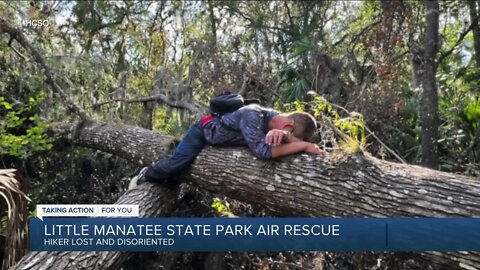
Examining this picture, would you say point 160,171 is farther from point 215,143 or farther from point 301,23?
Result: point 301,23

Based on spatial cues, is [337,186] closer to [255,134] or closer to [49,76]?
[255,134]

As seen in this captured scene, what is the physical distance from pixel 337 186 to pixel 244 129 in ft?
2.58

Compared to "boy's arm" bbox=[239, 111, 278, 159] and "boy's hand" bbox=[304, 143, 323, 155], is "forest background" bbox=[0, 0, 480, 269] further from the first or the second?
"boy's arm" bbox=[239, 111, 278, 159]

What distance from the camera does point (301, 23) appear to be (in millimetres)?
10375

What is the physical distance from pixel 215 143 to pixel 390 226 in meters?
1.52

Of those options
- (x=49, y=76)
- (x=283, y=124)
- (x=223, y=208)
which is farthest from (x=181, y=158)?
(x=49, y=76)

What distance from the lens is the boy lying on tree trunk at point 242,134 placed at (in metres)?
3.14

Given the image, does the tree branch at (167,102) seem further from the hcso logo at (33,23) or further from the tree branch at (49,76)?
the hcso logo at (33,23)

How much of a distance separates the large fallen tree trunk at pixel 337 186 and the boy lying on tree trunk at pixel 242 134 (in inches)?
3.2

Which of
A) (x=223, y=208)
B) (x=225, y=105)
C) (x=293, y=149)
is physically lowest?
(x=223, y=208)

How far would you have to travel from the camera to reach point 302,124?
10.5ft

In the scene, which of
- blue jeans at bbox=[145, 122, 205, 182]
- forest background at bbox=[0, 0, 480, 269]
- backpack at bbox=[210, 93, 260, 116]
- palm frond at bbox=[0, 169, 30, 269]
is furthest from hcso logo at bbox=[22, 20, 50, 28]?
palm frond at bbox=[0, 169, 30, 269]

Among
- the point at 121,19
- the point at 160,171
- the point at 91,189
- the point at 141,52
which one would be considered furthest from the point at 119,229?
the point at 121,19

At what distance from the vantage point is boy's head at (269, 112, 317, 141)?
321 centimetres
